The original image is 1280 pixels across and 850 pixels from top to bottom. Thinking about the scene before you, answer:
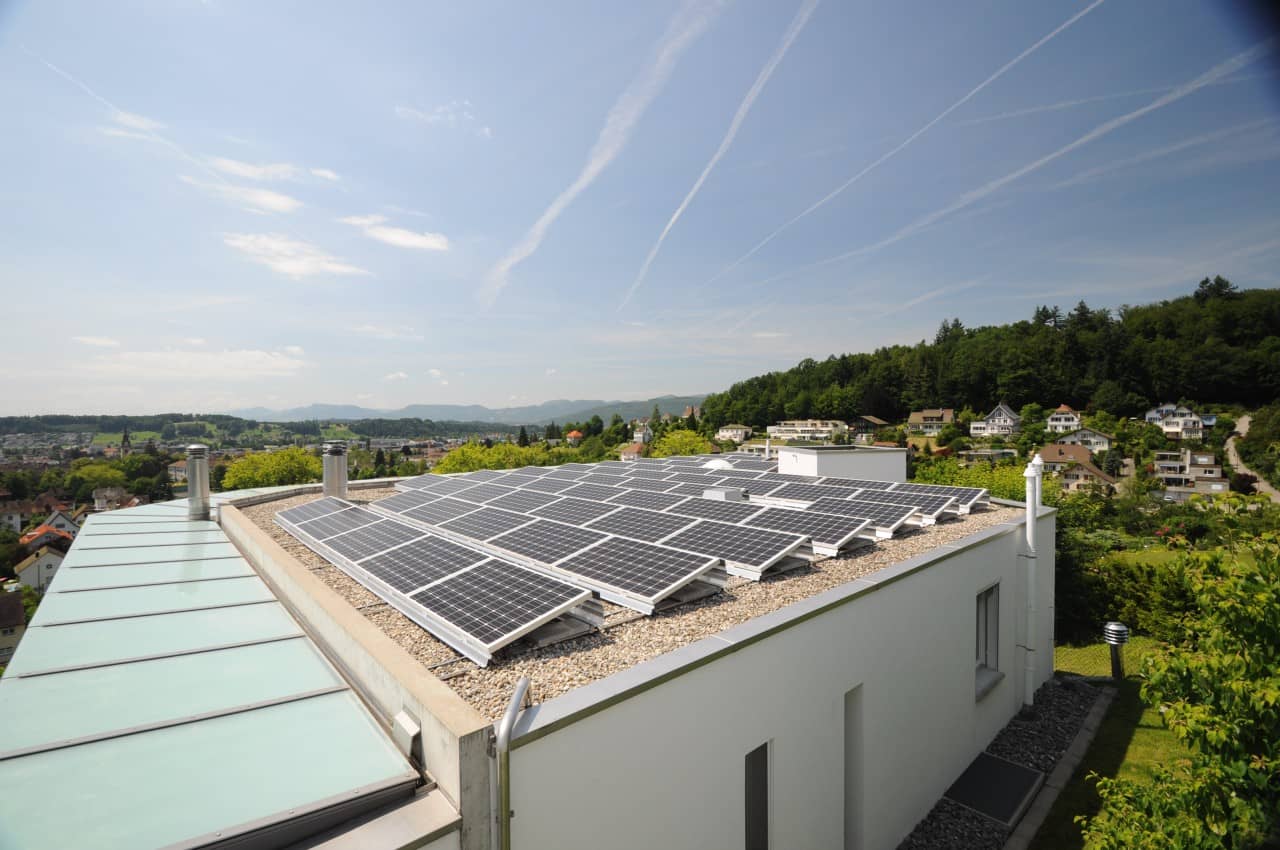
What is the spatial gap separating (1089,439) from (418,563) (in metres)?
118

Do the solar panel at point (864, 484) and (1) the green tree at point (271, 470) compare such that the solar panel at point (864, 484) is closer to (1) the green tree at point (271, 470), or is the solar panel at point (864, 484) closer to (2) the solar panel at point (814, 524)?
(2) the solar panel at point (814, 524)

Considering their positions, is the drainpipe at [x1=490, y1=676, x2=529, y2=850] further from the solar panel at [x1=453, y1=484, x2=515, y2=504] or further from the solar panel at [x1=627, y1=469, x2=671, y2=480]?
the solar panel at [x1=627, y1=469, x2=671, y2=480]

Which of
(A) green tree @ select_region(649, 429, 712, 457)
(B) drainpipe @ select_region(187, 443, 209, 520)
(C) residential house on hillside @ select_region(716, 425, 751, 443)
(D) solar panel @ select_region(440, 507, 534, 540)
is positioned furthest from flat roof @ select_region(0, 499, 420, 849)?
(C) residential house on hillside @ select_region(716, 425, 751, 443)

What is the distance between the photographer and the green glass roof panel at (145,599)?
A: 22.1 ft

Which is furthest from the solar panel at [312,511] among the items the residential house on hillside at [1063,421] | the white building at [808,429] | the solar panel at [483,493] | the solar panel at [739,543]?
the residential house on hillside at [1063,421]

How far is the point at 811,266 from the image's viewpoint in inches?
1980

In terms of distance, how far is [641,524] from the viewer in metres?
10.1

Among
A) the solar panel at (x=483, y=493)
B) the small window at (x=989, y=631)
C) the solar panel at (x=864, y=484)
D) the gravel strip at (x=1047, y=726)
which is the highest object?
the solar panel at (x=864, y=484)

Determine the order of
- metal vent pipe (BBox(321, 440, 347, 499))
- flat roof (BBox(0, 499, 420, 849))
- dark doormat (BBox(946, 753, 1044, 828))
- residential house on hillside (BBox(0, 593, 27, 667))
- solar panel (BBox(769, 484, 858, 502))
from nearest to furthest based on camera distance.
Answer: flat roof (BBox(0, 499, 420, 849)) < dark doormat (BBox(946, 753, 1044, 828)) < solar panel (BBox(769, 484, 858, 502)) < metal vent pipe (BBox(321, 440, 347, 499)) < residential house on hillside (BBox(0, 593, 27, 667))

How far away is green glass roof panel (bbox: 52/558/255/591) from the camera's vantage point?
26.7ft

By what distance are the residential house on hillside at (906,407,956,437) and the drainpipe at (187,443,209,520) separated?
421 ft

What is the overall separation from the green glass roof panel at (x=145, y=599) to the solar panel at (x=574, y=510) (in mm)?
5348

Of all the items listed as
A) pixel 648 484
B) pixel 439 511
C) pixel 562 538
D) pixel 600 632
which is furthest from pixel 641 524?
pixel 648 484

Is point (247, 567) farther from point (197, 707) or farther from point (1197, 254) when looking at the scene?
point (1197, 254)
